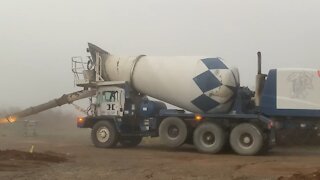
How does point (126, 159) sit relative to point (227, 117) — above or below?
below

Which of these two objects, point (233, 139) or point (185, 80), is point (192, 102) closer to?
point (185, 80)

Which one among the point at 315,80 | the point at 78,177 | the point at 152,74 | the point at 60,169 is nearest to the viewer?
the point at 78,177

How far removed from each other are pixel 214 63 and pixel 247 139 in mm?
3264

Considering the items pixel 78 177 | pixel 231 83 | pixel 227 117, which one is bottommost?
pixel 78 177

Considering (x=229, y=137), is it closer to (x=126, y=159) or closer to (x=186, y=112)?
(x=186, y=112)

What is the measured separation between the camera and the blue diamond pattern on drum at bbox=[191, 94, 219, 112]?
65.1 ft

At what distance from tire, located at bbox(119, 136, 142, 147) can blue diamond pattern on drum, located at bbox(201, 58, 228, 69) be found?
4.77 metres

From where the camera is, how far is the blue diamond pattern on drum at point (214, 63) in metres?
19.9

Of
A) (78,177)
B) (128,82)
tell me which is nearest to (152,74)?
(128,82)

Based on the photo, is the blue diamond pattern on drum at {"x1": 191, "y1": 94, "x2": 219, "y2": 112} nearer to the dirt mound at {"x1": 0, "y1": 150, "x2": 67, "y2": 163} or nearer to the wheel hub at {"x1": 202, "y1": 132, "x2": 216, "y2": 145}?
the wheel hub at {"x1": 202, "y1": 132, "x2": 216, "y2": 145}

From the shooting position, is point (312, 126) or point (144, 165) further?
point (312, 126)

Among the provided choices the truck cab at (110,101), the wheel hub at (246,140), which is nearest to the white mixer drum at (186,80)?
the truck cab at (110,101)

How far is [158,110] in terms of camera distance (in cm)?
2147

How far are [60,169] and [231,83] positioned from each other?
862 cm
